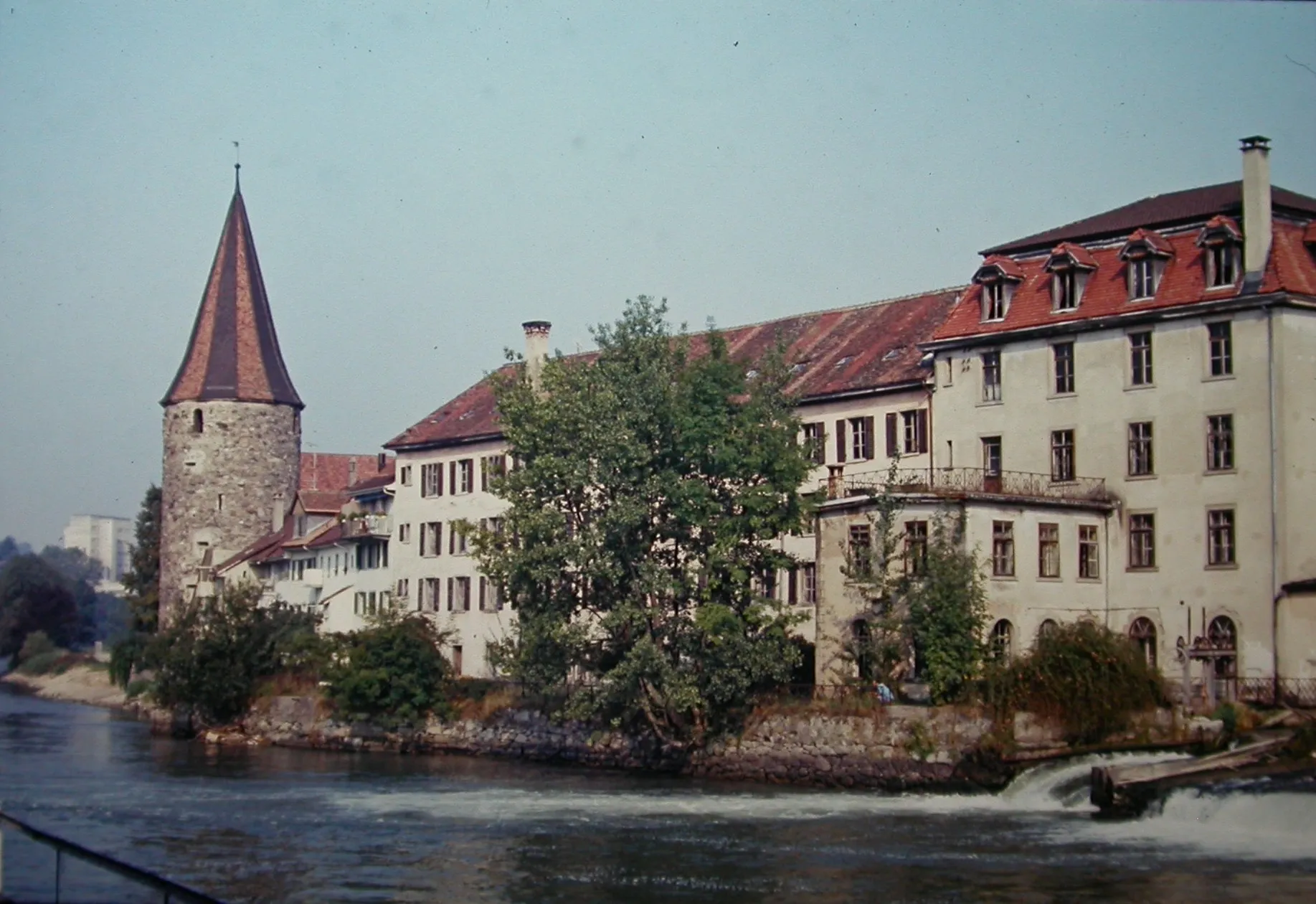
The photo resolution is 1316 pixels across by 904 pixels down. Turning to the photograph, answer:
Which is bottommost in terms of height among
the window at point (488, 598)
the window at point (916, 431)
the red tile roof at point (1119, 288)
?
the window at point (488, 598)

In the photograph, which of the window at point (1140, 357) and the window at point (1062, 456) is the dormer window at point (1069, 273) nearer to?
the window at point (1140, 357)

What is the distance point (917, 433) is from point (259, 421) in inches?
2102

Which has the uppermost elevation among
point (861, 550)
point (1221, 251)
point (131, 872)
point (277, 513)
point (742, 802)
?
point (1221, 251)

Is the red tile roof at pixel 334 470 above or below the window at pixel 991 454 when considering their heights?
above

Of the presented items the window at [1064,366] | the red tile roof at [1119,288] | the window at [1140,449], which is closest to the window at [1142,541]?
the window at [1140,449]

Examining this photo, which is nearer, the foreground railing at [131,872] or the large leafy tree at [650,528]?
the foreground railing at [131,872]

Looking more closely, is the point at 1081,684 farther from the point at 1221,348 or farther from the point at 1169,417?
the point at 1221,348

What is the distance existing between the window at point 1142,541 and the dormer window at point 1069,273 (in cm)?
570

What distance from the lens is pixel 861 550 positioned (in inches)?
1885

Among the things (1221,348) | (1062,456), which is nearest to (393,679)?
(1062,456)

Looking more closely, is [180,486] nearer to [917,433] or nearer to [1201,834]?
[917,433]

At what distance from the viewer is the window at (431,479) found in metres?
72.8

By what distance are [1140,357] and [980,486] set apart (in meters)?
5.39

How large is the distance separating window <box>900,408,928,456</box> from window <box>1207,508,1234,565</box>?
29.7 ft
